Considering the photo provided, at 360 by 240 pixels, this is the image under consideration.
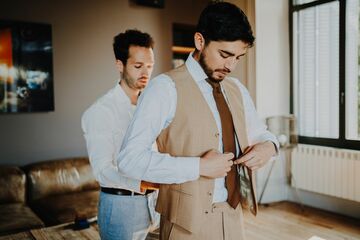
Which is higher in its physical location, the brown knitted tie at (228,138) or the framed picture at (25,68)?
the framed picture at (25,68)

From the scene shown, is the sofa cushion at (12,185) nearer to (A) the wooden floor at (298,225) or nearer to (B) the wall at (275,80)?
(A) the wooden floor at (298,225)

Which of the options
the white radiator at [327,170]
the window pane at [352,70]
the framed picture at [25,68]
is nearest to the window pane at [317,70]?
the window pane at [352,70]

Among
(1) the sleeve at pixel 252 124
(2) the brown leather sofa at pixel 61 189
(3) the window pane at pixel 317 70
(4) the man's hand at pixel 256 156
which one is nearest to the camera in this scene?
(4) the man's hand at pixel 256 156

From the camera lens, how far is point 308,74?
455 centimetres

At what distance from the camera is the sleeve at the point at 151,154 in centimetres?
105

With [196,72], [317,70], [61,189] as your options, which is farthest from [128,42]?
A: [317,70]

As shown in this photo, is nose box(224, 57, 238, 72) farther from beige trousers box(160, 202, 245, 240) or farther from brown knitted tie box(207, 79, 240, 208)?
beige trousers box(160, 202, 245, 240)

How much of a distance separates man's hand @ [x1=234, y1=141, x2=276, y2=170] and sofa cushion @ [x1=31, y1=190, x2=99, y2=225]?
7.53 feet

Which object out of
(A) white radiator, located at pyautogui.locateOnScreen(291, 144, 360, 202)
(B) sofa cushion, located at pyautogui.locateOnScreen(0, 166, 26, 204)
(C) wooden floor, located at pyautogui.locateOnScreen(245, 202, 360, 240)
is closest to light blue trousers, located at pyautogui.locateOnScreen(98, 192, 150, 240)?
(C) wooden floor, located at pyautogui.locateOnScreen(245, 202, 360, 240)

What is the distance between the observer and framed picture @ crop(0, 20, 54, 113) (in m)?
3.84

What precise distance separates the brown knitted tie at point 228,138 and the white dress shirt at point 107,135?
417 millimetres

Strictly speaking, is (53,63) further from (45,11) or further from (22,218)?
(22,218)

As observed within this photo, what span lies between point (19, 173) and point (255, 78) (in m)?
2.89

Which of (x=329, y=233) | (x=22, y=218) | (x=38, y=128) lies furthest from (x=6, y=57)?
(x=329, y=233)
